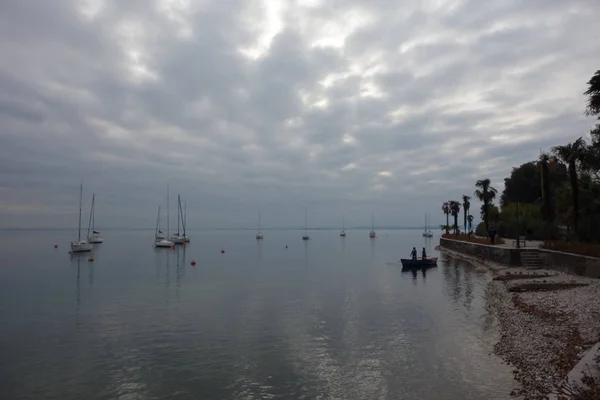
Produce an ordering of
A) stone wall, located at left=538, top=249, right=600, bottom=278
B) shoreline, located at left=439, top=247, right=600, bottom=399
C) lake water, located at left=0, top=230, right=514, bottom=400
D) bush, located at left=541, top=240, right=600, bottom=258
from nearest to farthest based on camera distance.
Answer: shoreline, located at left=439, top=247, right=600, bottom=399, lake water, located at left=0, top=230, right=514, bottom=400, stone wall, located at left=538, top=249, right=600, bottom=278, bush, located at left=541, top=240, right=600, bottom=258

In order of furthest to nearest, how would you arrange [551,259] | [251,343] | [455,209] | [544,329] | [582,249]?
[455,209] → [551,259] → [582,249] → [251,343] → [544,329]

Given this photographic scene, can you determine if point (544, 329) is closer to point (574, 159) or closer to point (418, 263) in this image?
point (574, 159)

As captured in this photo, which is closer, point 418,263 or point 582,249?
point 582,249

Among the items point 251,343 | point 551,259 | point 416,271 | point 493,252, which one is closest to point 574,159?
point 551,259

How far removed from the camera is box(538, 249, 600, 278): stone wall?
3133 centimetres

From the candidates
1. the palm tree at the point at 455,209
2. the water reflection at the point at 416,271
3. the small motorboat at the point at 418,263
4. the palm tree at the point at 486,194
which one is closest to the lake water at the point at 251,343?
the water reflection at the point at 416,271

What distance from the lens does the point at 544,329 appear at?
1897cm

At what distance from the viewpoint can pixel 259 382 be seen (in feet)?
49.5

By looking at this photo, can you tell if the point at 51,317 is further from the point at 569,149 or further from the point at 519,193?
the point at 519,193

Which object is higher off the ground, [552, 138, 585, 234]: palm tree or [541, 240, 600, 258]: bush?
[552, 138, 585, 234]: palm tree

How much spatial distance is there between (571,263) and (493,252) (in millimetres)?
18882

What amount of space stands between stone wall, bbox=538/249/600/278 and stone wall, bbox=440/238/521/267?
11.2ft

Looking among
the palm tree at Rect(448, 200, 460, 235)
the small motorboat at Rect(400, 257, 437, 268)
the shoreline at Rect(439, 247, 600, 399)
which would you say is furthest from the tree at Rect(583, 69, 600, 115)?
the palm tree at Rect(448, 200, 460, 235)

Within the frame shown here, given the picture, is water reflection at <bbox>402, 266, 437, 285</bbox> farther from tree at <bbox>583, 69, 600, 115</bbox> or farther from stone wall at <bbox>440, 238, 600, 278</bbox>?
tree at <bbox>583, 69, 600, 115</bbox>
